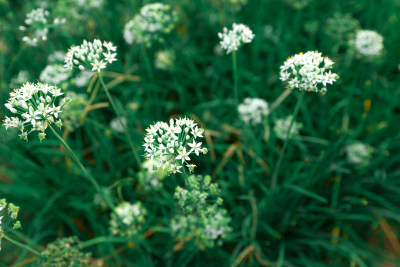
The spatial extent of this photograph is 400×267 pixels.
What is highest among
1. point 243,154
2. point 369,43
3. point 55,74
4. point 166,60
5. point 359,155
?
point 55,74

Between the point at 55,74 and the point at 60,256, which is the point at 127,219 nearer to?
the point at 60,256

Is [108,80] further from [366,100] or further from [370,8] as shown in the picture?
[370,8]

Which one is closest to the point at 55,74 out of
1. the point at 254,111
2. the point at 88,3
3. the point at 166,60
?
the point at 88,3

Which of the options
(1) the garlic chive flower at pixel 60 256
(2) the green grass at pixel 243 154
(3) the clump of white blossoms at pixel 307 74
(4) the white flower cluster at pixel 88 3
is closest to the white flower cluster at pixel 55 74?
(2) the green grass at pixel 243 154

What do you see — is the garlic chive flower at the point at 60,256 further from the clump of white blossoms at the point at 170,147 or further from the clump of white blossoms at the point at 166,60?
the clump of white blossoms at the point at 166,60

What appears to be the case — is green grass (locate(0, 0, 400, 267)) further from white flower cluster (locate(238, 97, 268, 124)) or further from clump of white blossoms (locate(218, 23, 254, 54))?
clump of white blossoms (locate(218, 23, 254, 54))


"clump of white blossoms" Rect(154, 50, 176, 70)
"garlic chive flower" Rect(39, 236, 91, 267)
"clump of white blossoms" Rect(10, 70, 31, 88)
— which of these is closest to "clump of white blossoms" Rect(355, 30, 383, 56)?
"clump of white blossoms" Rect(154, 50, 176, 70)

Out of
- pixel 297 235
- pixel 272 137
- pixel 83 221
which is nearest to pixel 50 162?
pixel 83 221
